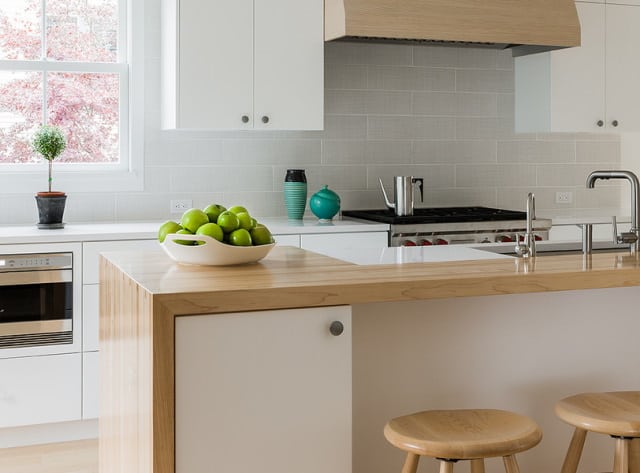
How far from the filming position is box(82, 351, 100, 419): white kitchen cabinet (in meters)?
4.05

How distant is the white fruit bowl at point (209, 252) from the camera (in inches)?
96.6

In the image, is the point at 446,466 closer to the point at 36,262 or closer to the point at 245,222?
the point at 245,222

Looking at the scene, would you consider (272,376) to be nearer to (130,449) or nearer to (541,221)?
(130,449)

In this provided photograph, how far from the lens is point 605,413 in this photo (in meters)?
2.27

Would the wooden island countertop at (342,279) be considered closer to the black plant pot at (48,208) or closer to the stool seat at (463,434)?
the stool seat at (463,434)

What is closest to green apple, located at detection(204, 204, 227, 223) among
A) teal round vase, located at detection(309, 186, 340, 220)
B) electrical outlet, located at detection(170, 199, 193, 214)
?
teal round vase, located at detection(309, 186, 340, 220)

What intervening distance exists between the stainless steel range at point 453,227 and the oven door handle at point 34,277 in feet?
5.21

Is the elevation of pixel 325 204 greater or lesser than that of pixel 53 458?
greater

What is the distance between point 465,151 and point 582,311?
107 inches

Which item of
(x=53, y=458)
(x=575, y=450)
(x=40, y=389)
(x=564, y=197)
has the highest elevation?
(x=564, y=197)

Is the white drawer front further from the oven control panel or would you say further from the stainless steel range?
the stainless steel range

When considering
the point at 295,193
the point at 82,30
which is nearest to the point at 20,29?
the point at 82,30

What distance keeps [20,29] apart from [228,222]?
2.64 m

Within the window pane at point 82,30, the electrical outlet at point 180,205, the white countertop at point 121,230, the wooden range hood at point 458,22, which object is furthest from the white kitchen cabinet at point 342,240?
the window pane at point 82,30
